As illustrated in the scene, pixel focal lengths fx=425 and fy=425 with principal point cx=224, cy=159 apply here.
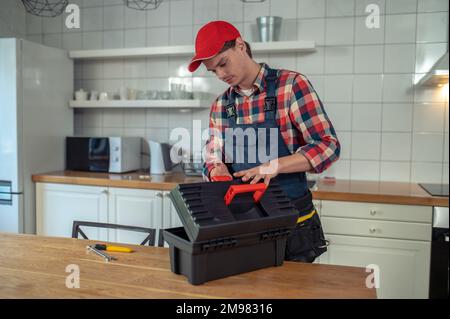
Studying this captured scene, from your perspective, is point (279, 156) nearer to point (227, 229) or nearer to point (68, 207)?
point (227, 229)

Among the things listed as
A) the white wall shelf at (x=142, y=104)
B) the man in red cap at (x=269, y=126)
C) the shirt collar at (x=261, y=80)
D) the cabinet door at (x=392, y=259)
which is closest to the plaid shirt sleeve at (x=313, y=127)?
the man in red cap at (x=269, y=126)

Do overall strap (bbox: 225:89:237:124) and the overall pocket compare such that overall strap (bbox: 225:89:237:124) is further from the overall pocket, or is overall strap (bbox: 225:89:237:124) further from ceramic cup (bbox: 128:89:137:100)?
ceramic cup (bbox: 128:89:137:100)

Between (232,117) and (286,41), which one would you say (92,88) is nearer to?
(286,41)

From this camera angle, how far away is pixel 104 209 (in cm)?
267

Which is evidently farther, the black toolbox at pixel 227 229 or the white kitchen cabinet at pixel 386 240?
the white kitchen cabinet at pixel 386 240

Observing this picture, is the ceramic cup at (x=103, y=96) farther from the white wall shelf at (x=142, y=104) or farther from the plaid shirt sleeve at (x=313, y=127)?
the plaid shirt sleeve at (x=313, y=127)

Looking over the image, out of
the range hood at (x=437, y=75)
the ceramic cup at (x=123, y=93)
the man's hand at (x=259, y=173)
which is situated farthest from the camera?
the ceramic cup at (x=123, y=93)

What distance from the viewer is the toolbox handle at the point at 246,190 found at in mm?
995

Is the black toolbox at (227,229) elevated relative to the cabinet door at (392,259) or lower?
elevated

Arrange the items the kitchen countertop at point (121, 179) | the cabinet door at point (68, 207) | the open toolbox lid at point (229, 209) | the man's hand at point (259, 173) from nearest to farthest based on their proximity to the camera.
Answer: the open toolbox lid at point (229, 209)
the man's hand at point (259, 173)
the kitchen countertop at point (121, 179)
the cabinet door at point (68, 207)

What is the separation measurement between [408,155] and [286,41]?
1049 millimetres
